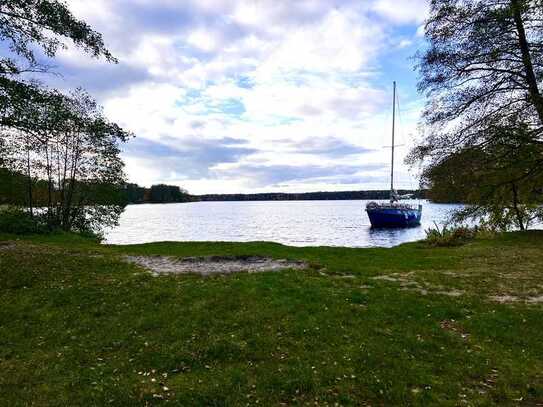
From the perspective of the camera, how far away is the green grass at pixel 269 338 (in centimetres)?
583

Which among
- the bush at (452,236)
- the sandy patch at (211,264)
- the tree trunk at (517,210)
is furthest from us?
the bush at (452,236)

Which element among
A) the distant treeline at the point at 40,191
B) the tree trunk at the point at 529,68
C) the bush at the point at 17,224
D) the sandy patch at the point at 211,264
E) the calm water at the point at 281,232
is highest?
the tree trunk at the point at 529,68

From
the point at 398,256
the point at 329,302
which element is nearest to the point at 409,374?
the point at 329,302

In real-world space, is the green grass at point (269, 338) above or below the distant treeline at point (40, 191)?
below

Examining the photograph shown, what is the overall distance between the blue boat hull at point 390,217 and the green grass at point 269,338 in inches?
1749

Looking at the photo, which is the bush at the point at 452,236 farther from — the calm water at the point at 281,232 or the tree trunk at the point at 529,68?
the tree trunk at the point at 529,68

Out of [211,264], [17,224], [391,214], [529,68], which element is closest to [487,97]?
[529,68]

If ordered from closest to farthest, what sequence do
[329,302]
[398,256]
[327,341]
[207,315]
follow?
[327,341], [207,315], [329,302], [398,256]

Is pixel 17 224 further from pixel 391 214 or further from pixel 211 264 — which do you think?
pixel 391 214

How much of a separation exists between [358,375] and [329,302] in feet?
10.4

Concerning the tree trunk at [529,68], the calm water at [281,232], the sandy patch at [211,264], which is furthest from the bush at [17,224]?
the tree trunk at [529,68]

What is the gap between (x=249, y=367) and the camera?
6.50 meters

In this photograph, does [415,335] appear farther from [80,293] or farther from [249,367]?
[80,293]

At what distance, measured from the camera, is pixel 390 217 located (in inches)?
2251
